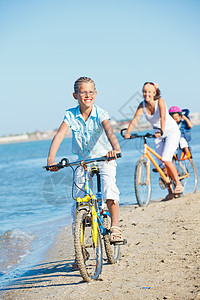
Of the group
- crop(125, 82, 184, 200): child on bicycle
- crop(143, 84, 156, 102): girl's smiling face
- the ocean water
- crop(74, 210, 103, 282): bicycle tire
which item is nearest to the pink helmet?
the ocean water

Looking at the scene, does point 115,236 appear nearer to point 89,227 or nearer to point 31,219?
point 89,227

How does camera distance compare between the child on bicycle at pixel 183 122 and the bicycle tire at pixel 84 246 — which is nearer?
the bicycle tire at pixel 84 246

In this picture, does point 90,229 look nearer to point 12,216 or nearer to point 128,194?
point 12,216

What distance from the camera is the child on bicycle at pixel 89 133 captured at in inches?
161

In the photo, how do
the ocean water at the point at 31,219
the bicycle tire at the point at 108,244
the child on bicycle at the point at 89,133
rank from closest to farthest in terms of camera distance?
the child on bicycle at the point at 89,133 → the bicycle tire at the point at 108,244 → the ocean water at the point at 31,219

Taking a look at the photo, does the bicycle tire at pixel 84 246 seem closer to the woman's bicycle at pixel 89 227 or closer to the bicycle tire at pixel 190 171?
the woman's bicycle at pixel 89 227

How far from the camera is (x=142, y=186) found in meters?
7.80

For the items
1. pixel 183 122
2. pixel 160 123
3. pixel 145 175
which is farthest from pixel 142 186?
pixel 183 122

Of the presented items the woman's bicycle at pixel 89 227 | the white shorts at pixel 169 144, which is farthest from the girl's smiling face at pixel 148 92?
the woman's bicycle at pixel 89 227

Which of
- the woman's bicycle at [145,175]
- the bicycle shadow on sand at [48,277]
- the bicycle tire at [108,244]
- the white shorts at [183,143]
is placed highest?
the white shorts at [183,143]

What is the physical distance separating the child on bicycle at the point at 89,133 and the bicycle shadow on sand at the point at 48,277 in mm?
587

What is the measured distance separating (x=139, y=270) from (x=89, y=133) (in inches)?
57.3

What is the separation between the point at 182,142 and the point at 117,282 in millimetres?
5507

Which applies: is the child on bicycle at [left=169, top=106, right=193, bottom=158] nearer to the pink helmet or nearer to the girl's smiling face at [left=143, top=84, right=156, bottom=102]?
the pink helmet
